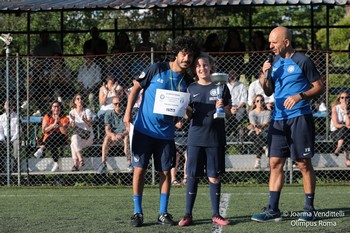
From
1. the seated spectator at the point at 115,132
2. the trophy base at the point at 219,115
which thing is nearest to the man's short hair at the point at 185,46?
the trophy base at the point at 219,115

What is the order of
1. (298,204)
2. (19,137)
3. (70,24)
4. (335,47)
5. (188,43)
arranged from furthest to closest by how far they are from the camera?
(70,24) → (335,47) → (19,137) → (298,204) → (188,43)

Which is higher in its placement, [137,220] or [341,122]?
[341,122]

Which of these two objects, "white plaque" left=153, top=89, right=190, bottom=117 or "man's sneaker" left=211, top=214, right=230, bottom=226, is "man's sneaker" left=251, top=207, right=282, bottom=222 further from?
"white plaque" left=153, top=89, right=190, bottom=117

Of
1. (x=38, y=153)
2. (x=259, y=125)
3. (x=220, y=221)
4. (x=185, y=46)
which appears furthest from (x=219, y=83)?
(x=38, y=153)

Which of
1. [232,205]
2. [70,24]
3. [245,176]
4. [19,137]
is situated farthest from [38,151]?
[70,24]

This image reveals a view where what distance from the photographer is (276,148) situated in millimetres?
9039

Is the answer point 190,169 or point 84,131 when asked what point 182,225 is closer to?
point 190,169

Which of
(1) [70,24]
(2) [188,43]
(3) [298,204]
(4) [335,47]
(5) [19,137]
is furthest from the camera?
(1) [70,24]

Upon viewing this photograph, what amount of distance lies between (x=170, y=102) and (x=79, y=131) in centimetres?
609

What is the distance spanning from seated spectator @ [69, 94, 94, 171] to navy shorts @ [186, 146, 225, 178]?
19.0 feet

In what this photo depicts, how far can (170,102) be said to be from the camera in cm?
880

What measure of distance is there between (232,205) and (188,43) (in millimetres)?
2855

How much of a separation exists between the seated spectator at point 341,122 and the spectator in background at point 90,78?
14.8 ft

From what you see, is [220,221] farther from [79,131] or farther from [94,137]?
[94,137]
